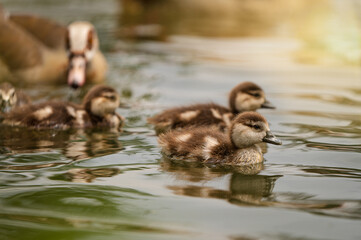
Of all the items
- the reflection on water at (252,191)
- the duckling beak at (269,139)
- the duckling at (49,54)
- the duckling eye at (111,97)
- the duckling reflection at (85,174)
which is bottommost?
the reflection on water at (252,191)

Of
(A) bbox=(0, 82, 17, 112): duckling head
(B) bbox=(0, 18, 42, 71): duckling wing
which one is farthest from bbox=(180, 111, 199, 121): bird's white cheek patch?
(B) bbox=(0, 18, 42, 71): duckling wing

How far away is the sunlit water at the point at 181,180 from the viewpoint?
3666mm

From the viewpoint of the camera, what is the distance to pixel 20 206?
13.1 ft

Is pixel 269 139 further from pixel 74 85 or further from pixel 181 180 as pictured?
pixel 74 85

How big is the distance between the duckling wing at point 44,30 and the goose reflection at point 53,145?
2.73 metres

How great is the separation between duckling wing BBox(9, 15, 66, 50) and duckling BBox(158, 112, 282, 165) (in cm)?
399

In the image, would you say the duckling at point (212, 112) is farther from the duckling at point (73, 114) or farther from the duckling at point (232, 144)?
the duckling at point (232, 144)

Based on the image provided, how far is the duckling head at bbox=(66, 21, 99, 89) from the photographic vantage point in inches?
305

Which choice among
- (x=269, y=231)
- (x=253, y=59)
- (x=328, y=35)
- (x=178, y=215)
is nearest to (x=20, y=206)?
(x=178, y=215)

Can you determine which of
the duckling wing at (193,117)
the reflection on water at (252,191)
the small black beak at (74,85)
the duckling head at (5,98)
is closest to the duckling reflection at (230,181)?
the reflection on water at (252,191)

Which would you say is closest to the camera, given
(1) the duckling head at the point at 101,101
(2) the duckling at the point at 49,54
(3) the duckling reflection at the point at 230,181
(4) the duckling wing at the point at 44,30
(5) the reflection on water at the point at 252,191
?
(5) the reflection on water at the point at 252,191

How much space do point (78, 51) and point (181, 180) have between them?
386 centimetres

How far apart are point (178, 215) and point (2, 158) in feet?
5.71

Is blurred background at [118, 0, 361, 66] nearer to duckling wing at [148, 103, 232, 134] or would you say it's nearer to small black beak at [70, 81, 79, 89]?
small black beak at [70, 81, 79, 89]
